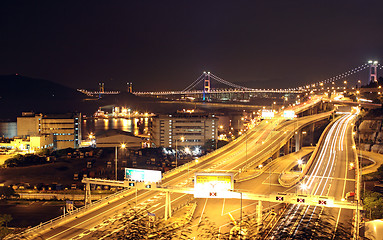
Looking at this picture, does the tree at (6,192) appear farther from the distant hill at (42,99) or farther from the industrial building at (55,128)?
the distant hill at (42,99)

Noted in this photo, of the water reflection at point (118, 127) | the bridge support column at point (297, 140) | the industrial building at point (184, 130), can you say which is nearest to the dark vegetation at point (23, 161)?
the industrial building at point (184, 130)

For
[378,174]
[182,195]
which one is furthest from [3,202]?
[378,174]

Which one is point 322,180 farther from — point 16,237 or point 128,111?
point 128,111

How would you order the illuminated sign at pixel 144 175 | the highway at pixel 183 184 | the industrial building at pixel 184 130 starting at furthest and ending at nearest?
the industrial building at pixel 184 130, the illuminated sign at pixel 144 175, the highway at pixel 183 184

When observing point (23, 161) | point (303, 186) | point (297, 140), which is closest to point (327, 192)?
point (303, 186)

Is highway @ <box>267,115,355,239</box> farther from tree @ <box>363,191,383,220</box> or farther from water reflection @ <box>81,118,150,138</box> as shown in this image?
water reflection @ <box>81,118,150,138</box>
